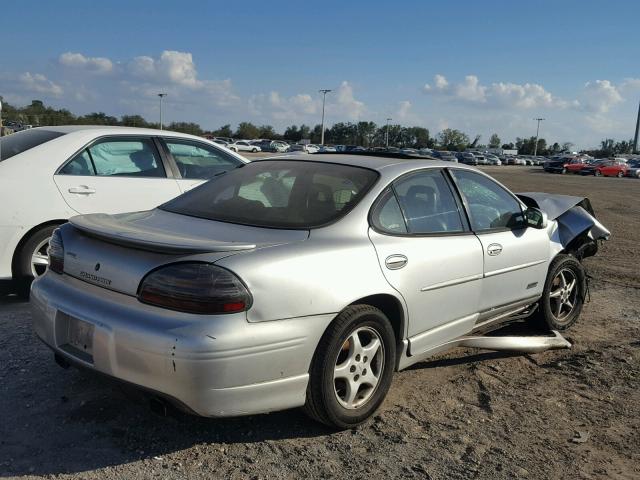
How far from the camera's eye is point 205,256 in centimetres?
266

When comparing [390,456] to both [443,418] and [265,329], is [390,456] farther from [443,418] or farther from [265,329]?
[265,329]

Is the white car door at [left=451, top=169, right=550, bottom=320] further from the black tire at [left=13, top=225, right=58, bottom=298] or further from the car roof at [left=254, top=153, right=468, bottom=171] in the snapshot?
the black tire at [left=13, top=225, right=58, bottom=298]

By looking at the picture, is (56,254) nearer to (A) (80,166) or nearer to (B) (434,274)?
(B) (434,274)

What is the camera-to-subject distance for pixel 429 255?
3.47 metres

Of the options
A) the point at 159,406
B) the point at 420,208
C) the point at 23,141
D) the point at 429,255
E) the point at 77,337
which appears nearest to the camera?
the point at 159,406

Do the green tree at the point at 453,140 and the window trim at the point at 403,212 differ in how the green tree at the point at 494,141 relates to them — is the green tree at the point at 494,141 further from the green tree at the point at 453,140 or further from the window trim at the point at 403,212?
the window trim at the point at 403,212

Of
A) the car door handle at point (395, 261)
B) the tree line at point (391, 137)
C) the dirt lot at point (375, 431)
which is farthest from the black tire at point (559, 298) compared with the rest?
the tree line at point (391, 137)

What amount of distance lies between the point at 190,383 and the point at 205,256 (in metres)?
0.56

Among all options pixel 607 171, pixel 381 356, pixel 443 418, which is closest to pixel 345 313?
pixel 381 356

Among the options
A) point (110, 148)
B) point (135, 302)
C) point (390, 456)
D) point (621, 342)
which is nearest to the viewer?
point (135, 302)

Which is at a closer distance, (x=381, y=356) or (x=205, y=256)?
(x=205, y=256)

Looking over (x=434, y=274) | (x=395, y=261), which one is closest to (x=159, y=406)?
(x=395, y=261)

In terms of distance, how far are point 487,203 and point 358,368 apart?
180 cm

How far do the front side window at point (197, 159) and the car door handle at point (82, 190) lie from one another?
95 centimetres
